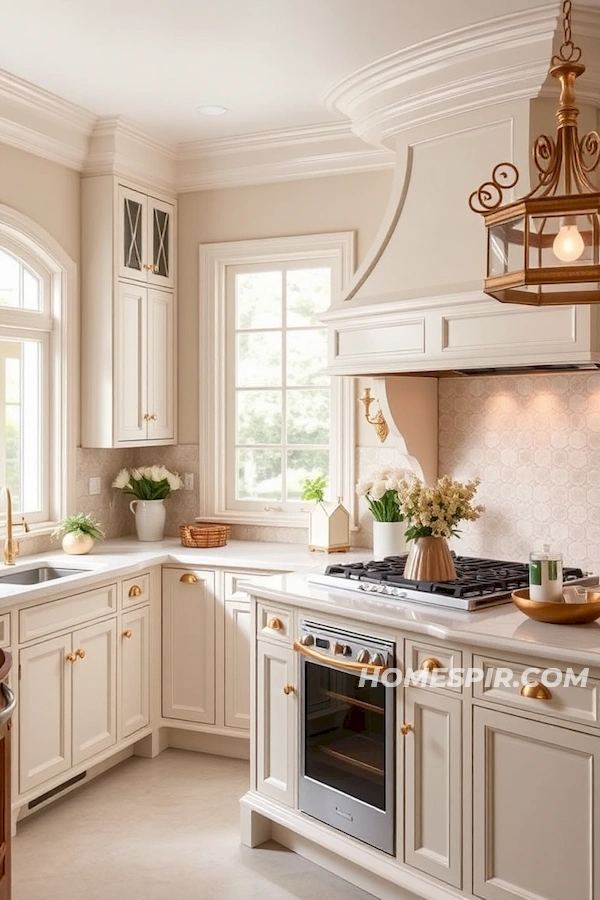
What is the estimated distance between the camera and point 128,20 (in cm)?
320

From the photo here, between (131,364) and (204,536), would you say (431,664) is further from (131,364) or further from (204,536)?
(131,364)

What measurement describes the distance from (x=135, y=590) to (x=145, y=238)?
5.75 feet

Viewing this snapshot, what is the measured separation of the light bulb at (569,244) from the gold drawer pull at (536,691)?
1.14 meters

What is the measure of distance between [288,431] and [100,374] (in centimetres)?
96

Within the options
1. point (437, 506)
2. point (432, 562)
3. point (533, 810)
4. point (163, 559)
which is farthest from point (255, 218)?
point (533, 810)

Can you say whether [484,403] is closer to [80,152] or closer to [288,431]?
[288,431]

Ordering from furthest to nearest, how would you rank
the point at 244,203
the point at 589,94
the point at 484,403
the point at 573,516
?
the point at 244,203, the point at 484,403, the point at 573,516, the point at 589,94

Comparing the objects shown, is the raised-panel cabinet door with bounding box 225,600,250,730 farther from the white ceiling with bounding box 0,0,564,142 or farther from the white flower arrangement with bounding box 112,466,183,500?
the white ceiling with bounding box 0,0,564,142

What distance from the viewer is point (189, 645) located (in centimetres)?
427

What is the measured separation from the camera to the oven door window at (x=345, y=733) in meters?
2.94

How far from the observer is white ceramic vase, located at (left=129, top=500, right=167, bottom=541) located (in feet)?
15.2

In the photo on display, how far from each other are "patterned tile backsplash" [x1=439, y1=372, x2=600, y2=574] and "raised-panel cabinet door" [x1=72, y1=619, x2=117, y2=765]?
155 centimetres

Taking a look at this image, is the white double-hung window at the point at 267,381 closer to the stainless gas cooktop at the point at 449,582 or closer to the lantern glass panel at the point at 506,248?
the stainless gas cooktop at the point at 449,582

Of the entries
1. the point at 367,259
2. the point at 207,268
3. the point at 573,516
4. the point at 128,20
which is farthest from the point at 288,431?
the point at 128,20
